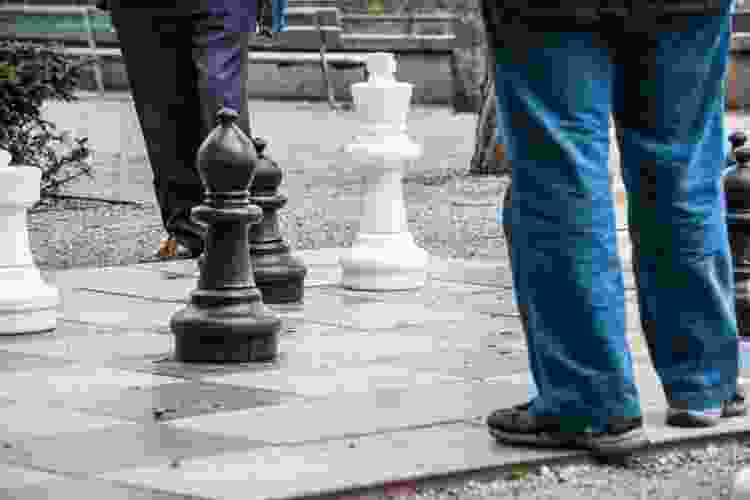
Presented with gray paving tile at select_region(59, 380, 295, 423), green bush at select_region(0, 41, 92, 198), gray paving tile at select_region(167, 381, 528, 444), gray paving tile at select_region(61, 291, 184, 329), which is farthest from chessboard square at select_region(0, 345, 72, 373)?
green bush at select_region(0, 41, 92, 198)

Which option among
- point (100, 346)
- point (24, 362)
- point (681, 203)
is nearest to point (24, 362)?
point (24, 362)

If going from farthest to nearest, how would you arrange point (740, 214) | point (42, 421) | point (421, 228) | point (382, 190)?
1. point (421, 228)
2. point (382, 190)
3. point (740, 214)
4. point (42, 421)

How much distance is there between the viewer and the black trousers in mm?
7531

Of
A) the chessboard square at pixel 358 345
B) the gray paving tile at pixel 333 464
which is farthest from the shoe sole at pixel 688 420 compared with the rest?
the chessboard square at pixel 358 345

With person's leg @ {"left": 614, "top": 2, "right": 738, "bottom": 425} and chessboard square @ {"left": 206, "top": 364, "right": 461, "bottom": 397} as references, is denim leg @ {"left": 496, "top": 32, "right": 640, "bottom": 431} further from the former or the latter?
chessboard square @ {"left": 206, "top": 364, "right": 461, "bottom": 397}

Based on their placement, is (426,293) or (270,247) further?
(426,293)

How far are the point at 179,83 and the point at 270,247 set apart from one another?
3.99 feet

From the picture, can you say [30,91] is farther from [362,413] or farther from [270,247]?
[362,413]

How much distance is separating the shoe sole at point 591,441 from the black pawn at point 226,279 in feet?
4.70

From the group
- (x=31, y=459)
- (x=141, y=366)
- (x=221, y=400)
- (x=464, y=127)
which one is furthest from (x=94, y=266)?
(x=464, y=127)

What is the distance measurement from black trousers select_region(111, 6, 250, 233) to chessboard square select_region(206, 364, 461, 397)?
7.08ft

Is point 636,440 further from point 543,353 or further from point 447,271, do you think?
point 447,271

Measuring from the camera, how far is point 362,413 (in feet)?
15.9

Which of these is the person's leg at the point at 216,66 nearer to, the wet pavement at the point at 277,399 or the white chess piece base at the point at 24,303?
the wet pavement at the point at 277,399
